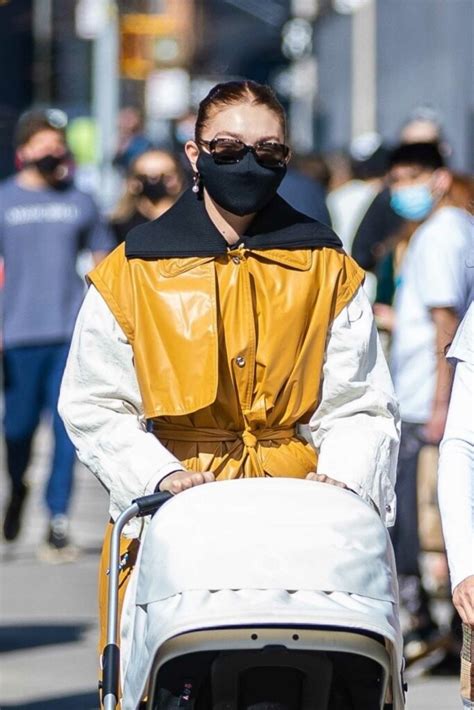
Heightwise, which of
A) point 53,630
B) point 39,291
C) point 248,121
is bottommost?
point 53,630

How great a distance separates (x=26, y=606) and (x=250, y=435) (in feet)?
15.8

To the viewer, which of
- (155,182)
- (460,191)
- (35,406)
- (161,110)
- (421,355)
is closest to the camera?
(421,355)

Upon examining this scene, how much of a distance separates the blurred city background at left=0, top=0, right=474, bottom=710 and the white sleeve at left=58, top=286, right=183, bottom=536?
9.05 ft

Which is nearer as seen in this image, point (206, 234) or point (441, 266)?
point (206, 234)

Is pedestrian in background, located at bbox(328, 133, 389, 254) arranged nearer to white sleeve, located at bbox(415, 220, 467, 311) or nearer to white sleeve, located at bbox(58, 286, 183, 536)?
white sleeve, located at bbox(415, 220, 467, 311)

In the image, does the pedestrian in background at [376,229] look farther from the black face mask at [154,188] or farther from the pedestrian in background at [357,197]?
the pedestrian in background at [357,197]

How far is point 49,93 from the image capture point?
3550 centimetres

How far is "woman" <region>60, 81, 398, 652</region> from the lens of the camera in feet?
15.8

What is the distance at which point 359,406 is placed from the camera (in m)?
4.89

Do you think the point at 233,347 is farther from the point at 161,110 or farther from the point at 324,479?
the point at 161,110

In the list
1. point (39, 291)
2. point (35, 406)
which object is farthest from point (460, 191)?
point (35, 406)

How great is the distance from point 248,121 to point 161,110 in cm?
3074

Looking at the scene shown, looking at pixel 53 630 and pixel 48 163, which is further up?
pixel 48 163

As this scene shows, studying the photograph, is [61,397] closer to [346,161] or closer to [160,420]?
[160,420]
